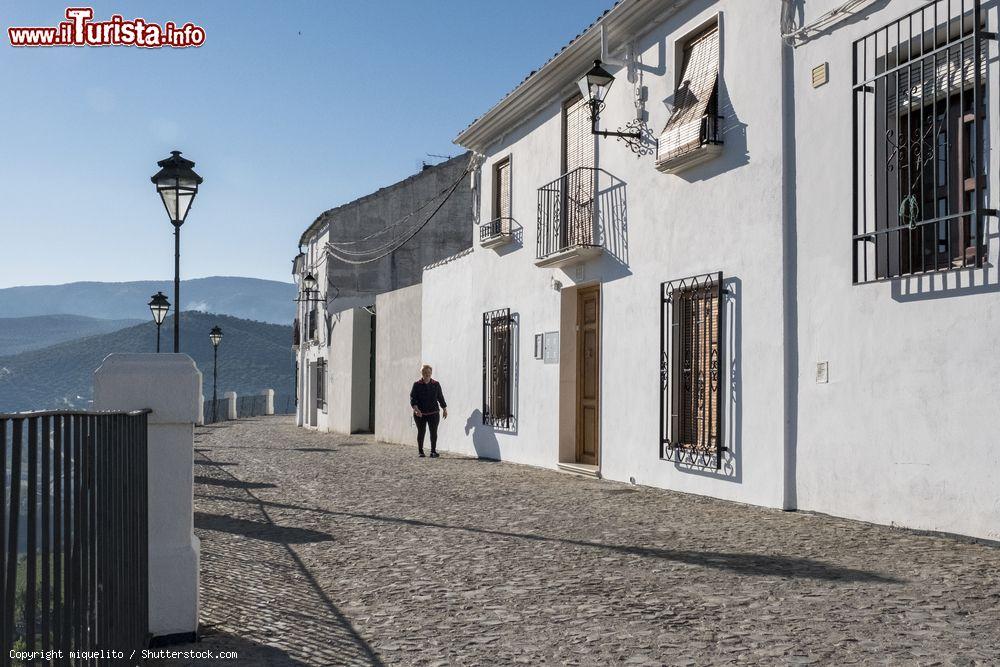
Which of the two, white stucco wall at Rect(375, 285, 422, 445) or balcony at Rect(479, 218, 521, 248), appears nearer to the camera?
balcony at Rect(479, 218, 521, 248)

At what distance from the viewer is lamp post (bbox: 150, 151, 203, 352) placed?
39.3 ft

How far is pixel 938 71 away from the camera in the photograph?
797 cm

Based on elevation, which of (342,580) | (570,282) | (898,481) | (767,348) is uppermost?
(570,282)

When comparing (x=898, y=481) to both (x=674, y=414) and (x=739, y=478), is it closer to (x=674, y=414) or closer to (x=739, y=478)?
(x=739, y=478)

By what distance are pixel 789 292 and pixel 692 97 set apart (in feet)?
9.54

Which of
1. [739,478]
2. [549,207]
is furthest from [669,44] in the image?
[739,478]

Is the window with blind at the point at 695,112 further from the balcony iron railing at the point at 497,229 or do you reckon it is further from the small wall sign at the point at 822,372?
the balcony iron railing at the point at 497,229

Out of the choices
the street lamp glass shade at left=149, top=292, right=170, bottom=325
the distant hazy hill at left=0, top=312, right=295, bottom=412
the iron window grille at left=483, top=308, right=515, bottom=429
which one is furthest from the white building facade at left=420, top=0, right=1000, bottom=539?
the distant hazy hill at left=0, top=312, right=295, bottom=412

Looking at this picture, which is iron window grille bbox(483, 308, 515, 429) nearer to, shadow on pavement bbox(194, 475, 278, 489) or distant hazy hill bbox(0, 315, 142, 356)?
shadow on pavement bbox(194, 475, 278, 489)

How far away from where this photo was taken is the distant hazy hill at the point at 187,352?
4375 inches

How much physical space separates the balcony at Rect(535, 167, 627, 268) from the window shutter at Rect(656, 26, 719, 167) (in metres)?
1.54

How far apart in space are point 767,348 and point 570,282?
16.5 ft

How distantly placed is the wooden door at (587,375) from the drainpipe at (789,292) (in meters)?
4.65

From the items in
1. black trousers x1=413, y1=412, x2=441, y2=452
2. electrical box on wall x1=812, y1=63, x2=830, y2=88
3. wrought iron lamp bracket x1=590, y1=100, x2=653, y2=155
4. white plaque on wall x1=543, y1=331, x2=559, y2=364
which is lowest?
black trousers x1=413, y1=412, x2=441, y2=452
